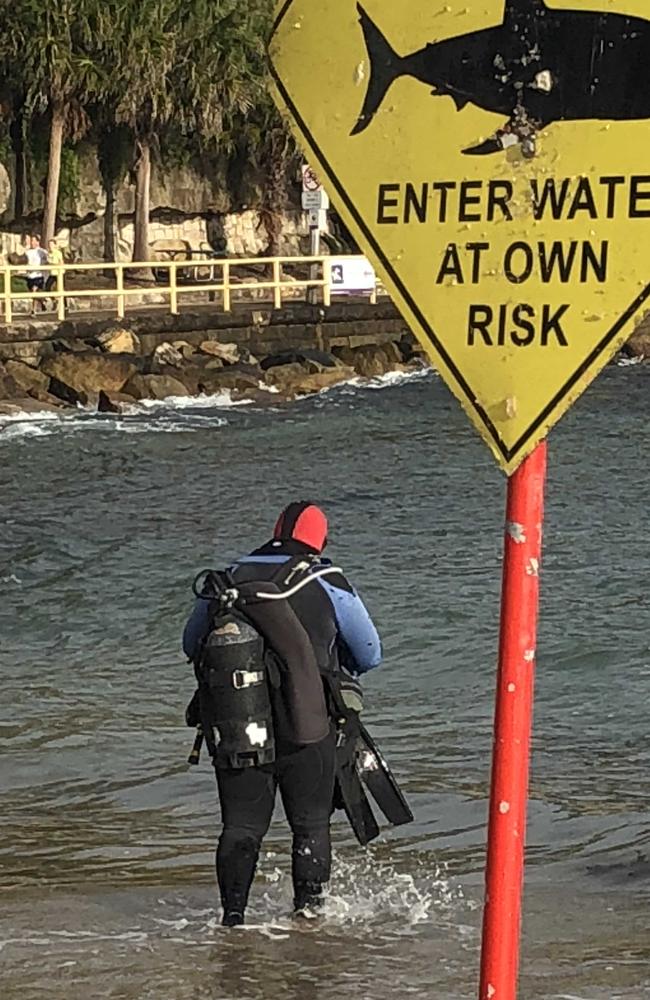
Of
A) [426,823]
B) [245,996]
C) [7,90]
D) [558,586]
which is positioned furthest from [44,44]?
[245,996]

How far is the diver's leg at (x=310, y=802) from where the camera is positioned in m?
6.11

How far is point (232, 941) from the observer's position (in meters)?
6.30

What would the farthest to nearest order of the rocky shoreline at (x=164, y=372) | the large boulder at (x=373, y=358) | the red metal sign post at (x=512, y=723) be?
1. the large boulder at (x=373, y=358)
2. the rocky shoreline at (x=164, y=372)
3. the red metal sign post at (x=512, y=723)

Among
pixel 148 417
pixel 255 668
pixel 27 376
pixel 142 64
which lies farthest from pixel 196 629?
pixel 142 64

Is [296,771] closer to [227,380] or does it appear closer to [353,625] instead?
[353,625]

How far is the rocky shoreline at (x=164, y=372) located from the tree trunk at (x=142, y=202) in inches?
388

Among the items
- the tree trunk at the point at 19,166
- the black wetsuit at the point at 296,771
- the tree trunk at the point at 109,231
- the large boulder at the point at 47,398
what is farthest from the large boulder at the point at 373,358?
the black wetsuit at the point at 296,771

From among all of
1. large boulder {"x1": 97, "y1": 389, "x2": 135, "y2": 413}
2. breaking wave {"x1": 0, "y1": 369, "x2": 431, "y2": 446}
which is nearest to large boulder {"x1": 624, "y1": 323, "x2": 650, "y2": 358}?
breaking wave {"x1": 0, "y1": 369, "x2": 431, "y2": 446}

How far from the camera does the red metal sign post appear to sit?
9.88ft

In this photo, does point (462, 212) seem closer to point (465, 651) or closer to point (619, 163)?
point (619, 163)

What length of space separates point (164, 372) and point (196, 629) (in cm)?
2636

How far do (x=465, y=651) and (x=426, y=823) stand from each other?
15.2 ft

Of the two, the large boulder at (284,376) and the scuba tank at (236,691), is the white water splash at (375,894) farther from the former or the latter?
the large boulder at (284,376)

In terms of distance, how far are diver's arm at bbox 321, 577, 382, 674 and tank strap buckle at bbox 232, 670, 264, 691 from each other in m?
0.37
